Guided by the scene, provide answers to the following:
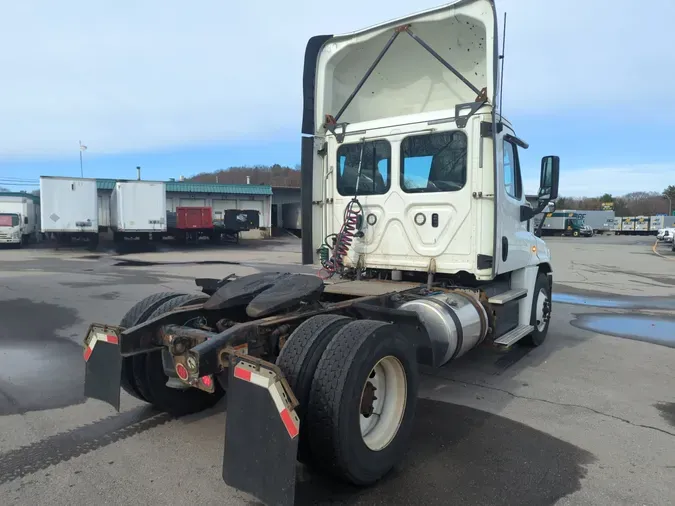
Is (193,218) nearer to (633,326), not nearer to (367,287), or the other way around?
(633,326)

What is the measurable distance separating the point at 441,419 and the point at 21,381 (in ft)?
14.3

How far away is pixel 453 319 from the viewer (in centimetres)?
459

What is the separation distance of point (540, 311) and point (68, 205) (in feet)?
82.1

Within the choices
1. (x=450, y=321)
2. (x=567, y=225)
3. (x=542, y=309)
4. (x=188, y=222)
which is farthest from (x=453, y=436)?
(x=567, y=225)

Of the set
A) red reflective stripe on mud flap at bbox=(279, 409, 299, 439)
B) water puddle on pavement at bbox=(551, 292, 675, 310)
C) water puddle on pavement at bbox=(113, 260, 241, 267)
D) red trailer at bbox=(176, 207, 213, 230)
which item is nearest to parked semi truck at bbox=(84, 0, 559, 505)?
red reflective stripe on mud flap at bbox=(279, 409, 299, 439)

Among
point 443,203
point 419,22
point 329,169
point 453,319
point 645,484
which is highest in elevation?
point 419,22

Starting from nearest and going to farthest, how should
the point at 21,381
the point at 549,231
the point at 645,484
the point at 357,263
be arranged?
the point at 645,484
the point at 21,381
the point at 357,263
the point at 549,231

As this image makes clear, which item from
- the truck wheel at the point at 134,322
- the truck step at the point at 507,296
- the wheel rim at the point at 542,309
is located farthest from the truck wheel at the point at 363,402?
the wheel rim at the point at 542,309

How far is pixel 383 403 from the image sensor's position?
3541mm

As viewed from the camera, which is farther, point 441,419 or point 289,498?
point 441,419

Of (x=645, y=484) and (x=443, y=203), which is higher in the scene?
(x=443, y=203)

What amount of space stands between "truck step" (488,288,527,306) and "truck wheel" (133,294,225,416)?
298cm

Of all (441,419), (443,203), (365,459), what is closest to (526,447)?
(441,419)

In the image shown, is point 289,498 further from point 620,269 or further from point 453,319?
point 620,269
